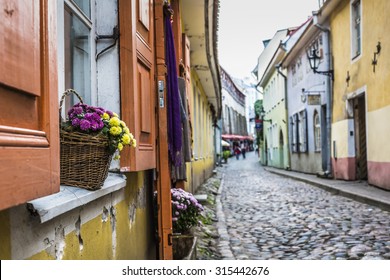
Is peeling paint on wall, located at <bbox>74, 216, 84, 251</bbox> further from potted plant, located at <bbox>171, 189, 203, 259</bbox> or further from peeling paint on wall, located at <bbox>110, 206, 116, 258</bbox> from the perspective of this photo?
A: potted plant, located at <bbox>171, 189, 203, 259</bbox>

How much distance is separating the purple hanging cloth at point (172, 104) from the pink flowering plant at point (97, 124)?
51.1 inches

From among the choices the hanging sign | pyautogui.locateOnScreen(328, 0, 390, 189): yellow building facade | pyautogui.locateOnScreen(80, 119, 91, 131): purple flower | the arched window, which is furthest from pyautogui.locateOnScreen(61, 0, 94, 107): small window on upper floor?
the arched window

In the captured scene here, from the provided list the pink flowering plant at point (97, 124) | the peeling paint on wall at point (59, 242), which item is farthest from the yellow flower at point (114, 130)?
the peeling paint on wall at point (59, 242)

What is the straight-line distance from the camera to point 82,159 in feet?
6.08

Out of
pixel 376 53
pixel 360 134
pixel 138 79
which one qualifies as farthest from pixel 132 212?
pixel 360 134

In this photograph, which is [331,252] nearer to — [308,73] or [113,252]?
[113,252]

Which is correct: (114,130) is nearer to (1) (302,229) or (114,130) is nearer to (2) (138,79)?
(2) (138,79)

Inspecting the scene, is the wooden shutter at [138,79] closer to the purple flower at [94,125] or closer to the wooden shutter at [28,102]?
the purple flower at [94,125]

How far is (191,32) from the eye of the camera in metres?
A: 7.50

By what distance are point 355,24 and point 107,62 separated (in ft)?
28.2

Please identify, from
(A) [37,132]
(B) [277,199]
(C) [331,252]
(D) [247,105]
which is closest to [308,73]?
(B) [277,199]

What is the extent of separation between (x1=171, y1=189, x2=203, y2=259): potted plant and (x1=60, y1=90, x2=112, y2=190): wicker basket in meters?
1.78

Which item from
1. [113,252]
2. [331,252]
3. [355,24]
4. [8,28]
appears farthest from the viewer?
[355,24]

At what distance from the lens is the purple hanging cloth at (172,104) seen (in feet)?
11.0
